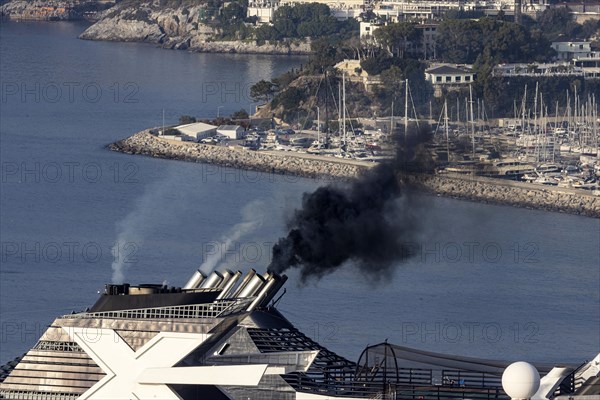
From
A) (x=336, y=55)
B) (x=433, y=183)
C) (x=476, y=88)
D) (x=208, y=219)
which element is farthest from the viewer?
(x=336, y=55)

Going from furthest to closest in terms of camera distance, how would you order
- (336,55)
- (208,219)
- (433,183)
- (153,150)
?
(336,55)
(153,150)
(433,183)
(208,219)

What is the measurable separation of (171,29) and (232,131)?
54.8 meters

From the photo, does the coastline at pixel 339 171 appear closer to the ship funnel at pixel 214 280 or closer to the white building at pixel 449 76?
the white building at pixel 449 76

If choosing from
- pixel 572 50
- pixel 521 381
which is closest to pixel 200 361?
pixel 521 381

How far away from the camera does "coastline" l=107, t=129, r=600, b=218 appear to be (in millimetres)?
55906

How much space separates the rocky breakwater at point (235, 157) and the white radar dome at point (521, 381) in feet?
130

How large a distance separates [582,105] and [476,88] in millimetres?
6092

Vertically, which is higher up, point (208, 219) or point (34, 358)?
point (34, 358)

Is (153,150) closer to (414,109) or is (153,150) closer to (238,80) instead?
(414,109)

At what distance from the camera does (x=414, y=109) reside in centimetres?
7250

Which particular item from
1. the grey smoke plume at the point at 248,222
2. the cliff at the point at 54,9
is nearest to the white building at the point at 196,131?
the grey smoke plume at the point at 248,222

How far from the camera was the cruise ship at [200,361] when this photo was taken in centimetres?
2186

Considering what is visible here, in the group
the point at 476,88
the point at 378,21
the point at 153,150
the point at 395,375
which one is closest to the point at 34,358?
the point at 395,375

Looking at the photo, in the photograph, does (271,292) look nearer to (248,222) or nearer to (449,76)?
(248,222)
